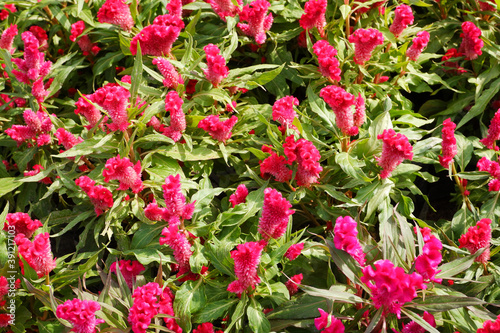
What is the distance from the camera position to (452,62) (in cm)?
340

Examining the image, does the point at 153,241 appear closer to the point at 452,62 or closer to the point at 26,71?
the point at 26,71

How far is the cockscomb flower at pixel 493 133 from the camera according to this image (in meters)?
2.75

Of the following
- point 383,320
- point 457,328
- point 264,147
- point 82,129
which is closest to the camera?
point 383,320

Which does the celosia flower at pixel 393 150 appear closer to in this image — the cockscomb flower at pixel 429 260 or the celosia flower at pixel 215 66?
the cockscomb flower at pixel 429 260

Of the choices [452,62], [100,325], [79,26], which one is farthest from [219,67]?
[452,62]

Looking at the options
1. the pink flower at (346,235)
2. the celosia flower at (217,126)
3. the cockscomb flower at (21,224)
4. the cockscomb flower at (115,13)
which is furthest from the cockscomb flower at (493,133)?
the cockscomb flower at (21,224)

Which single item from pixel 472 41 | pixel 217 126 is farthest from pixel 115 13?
pixel 472 41

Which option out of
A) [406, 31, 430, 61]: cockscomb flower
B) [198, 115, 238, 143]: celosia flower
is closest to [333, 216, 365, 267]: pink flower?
[198, 115, 238, 143]: celosia flower

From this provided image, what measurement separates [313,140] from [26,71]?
6.14 ft

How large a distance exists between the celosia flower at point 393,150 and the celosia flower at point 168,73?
47.6 inches

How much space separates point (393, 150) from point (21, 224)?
6.23 ft

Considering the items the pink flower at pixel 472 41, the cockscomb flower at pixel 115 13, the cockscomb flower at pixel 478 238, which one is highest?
the cockscomb flower at pixel 115 13

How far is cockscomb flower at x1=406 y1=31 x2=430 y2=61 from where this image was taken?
9.60ft

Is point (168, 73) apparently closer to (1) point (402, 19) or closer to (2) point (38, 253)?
(2) point (38, 253)
